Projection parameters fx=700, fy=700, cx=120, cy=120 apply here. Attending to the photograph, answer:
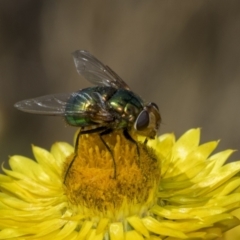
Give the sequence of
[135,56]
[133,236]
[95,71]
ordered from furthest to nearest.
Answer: [135,56] < [95,71] < [133,236]

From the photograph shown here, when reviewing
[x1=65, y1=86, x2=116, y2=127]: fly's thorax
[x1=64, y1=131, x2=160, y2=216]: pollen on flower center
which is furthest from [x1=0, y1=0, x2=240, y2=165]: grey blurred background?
[x1=65, y1=86, x2=116, y2=127]: fly's thorax

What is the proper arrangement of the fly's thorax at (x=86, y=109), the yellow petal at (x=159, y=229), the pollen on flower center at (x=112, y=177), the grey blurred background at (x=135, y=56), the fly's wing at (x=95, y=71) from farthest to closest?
1. the grey blurred background at (x=135, y=56)
2. the fly's wing at (x=95, y=71)
3. the pollen on flower center at (x=112, y=177)
4. the fly's thorax at (x=86, y=109)
5. the yellow petal at (x=159, y=229)

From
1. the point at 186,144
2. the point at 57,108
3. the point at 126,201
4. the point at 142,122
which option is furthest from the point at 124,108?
the point at 186,144

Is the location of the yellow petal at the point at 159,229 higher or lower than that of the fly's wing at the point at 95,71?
lower

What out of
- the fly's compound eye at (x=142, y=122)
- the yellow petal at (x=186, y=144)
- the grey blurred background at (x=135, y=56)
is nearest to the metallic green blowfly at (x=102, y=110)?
the fly's compound eye at (x=142, y=122)

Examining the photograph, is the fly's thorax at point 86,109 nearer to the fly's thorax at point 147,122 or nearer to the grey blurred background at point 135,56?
the fly's thorax at point 147,122

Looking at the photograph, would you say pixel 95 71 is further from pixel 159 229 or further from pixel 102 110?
pixel 159 229
